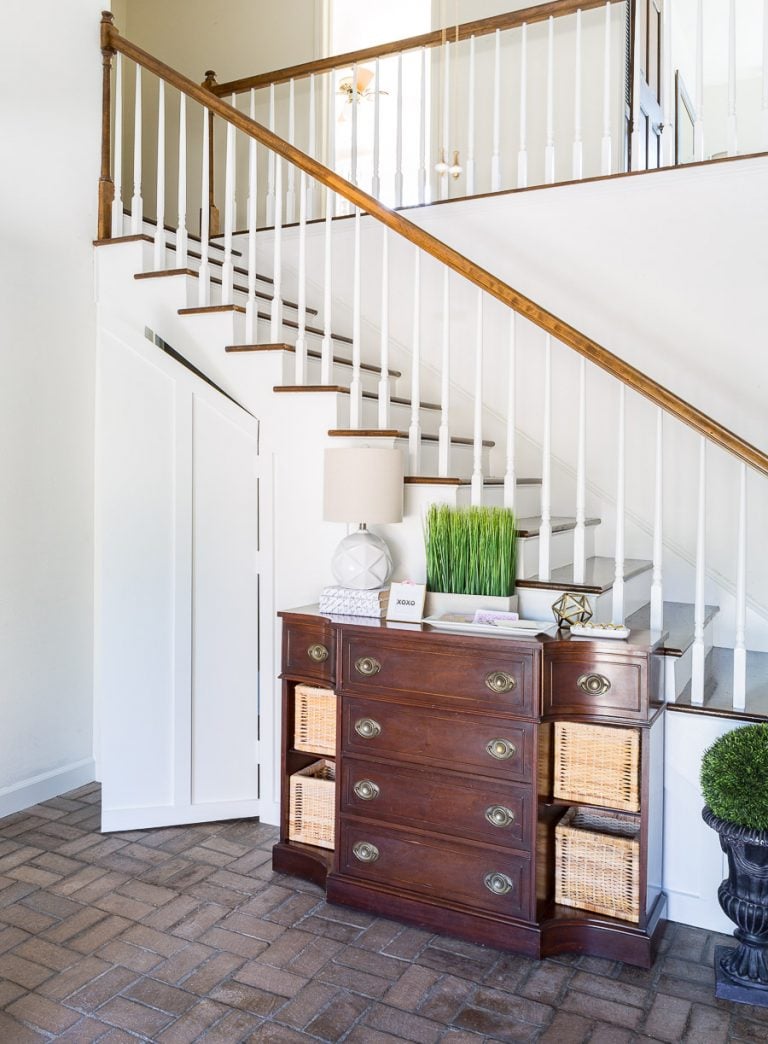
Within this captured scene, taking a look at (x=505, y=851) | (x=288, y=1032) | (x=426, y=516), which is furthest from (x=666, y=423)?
(x=288, y=1032)

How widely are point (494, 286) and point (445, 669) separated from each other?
4.51 feet

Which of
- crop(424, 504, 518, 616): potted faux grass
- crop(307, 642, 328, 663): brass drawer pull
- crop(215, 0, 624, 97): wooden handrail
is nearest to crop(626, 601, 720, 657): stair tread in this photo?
crop(424, 504, 518, 616): potted faux grass

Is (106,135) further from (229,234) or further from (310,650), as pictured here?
(310,650)

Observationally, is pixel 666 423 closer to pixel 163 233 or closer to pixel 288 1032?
pixel 163 233

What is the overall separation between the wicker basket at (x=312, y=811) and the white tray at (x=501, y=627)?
74 cm

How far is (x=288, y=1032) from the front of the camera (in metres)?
2.05

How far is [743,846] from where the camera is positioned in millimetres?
2209

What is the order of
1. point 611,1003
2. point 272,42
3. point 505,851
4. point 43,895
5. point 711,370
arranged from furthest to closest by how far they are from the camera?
point 272,42
point 711,370
point 43,895
point 505,851
point 611,1003

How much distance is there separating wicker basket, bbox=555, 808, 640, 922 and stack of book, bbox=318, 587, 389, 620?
92 cm

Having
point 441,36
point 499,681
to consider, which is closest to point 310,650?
point 499,681

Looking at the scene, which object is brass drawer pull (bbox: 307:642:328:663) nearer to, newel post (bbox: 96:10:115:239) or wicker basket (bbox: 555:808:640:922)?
wicker basket (bbox: 555:808:640:922)

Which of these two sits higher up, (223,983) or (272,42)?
(272,42)

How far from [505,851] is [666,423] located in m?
2.16

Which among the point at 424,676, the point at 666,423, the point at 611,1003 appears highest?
the point at 666,423
